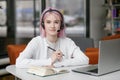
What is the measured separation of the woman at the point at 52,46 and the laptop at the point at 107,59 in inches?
11.5

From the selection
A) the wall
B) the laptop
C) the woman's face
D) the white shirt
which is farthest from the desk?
the wall

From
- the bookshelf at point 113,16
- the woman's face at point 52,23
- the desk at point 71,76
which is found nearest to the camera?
the desk at point 71,76

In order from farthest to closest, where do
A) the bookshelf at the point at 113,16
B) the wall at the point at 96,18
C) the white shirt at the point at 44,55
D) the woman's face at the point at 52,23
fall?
1. the wall at the point at 96,18
2. the bookshelf at the point at 113,16
3. the woman's face at the point at 52,23
4. the white shirt at the point at 44,55

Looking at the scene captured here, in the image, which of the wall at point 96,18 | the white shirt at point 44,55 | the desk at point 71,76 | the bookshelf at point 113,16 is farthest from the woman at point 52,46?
the wall at point 96,18

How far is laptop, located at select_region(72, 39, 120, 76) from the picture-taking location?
5.73 feet

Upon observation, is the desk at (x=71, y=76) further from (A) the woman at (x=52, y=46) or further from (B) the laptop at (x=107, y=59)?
(A) the woman at (x=52, y=46)

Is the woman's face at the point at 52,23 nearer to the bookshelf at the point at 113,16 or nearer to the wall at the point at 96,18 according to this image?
the bookshelf at the point at 113,16

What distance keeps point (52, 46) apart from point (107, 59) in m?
0.71

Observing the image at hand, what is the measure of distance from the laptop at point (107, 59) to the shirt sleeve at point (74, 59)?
0.21 meters

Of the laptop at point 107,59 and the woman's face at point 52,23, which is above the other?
the woman's face at point 52,23

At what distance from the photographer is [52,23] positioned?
2.26 m

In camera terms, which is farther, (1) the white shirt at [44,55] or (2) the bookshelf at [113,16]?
(2) the bookshelf at [113,16]

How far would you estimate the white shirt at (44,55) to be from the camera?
2.09m

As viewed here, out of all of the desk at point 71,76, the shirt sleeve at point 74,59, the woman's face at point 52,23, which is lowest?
the desk at point 71,76
